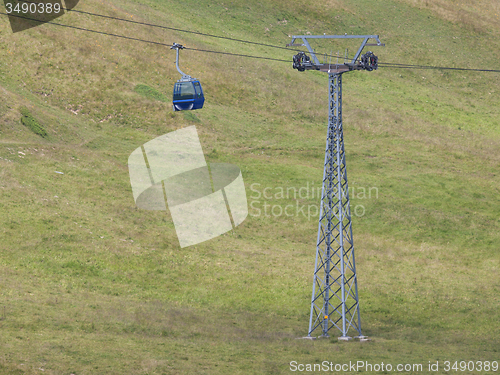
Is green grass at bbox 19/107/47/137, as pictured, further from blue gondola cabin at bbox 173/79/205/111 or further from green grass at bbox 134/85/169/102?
blue gondola cabin at bbox 173/79/205/111

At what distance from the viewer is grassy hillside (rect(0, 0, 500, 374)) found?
3334 centimetres

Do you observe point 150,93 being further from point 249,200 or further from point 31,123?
point 249,200

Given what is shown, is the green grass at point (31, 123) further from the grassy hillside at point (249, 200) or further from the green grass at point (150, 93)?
the green grass at point (150, 93)

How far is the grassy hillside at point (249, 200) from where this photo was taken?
33.3 meters

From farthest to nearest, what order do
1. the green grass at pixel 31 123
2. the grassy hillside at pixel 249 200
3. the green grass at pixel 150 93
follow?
1. the green grass at pixel 150 93
2. the green grass at pixel 31 123
3. the grassy hillside at pixel 249 200

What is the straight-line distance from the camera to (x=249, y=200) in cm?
5844

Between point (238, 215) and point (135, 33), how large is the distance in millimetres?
38293

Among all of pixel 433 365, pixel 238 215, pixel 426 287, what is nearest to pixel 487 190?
pixel 426 287

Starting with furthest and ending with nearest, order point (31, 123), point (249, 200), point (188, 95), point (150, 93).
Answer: point (150, 93), point (31, 123), point (249, 200), point (188, 95)

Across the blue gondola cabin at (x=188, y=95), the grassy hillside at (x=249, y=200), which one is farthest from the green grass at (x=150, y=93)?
the blue gondola cabin at (x=188, y=95)

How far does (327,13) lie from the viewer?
109 metres

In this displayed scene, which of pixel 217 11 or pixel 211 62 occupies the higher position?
pixel 217 11

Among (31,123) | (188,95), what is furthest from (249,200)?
(31,123)

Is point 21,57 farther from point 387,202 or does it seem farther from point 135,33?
point 387,202
